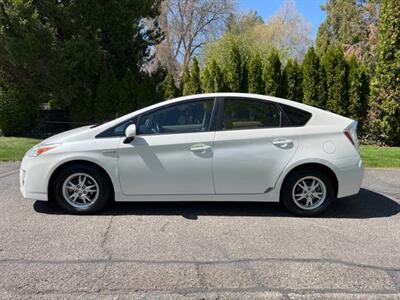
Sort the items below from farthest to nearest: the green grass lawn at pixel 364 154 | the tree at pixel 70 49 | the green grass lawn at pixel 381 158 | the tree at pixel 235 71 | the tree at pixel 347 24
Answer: the tree at pixel 347 24 < the tree at pixel 235 71 < the tree at pixel 70 49 < the green grass lawn at pixel 364 154 < the green grass lawn at pixel 381 158

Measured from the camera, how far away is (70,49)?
12984 millimetres

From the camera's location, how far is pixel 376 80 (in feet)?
43.3

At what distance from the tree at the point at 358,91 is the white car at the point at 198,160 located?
8783mm

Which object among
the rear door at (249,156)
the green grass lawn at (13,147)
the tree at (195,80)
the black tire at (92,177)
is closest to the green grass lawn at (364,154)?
the green grass lawn at (13,147)

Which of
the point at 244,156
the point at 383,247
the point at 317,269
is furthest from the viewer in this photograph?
the point at 244,156

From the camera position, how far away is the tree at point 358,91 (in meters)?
13.8

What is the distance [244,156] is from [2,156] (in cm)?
662

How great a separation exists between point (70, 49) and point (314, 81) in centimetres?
766

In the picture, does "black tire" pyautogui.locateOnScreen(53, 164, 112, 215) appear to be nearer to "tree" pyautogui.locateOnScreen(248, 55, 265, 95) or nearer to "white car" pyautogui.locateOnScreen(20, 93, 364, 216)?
"white car" pyautogui.locateOnScreen(20, 93, 364, 216)

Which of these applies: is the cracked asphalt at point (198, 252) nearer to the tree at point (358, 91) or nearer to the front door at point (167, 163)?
the front door at point (167, 163)

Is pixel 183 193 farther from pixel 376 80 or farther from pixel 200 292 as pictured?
pixel 376 80

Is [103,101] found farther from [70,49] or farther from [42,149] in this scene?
[42,149]

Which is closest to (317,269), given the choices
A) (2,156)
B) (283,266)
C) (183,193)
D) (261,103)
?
(283,266)

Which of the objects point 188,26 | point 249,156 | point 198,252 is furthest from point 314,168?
point 188,26
